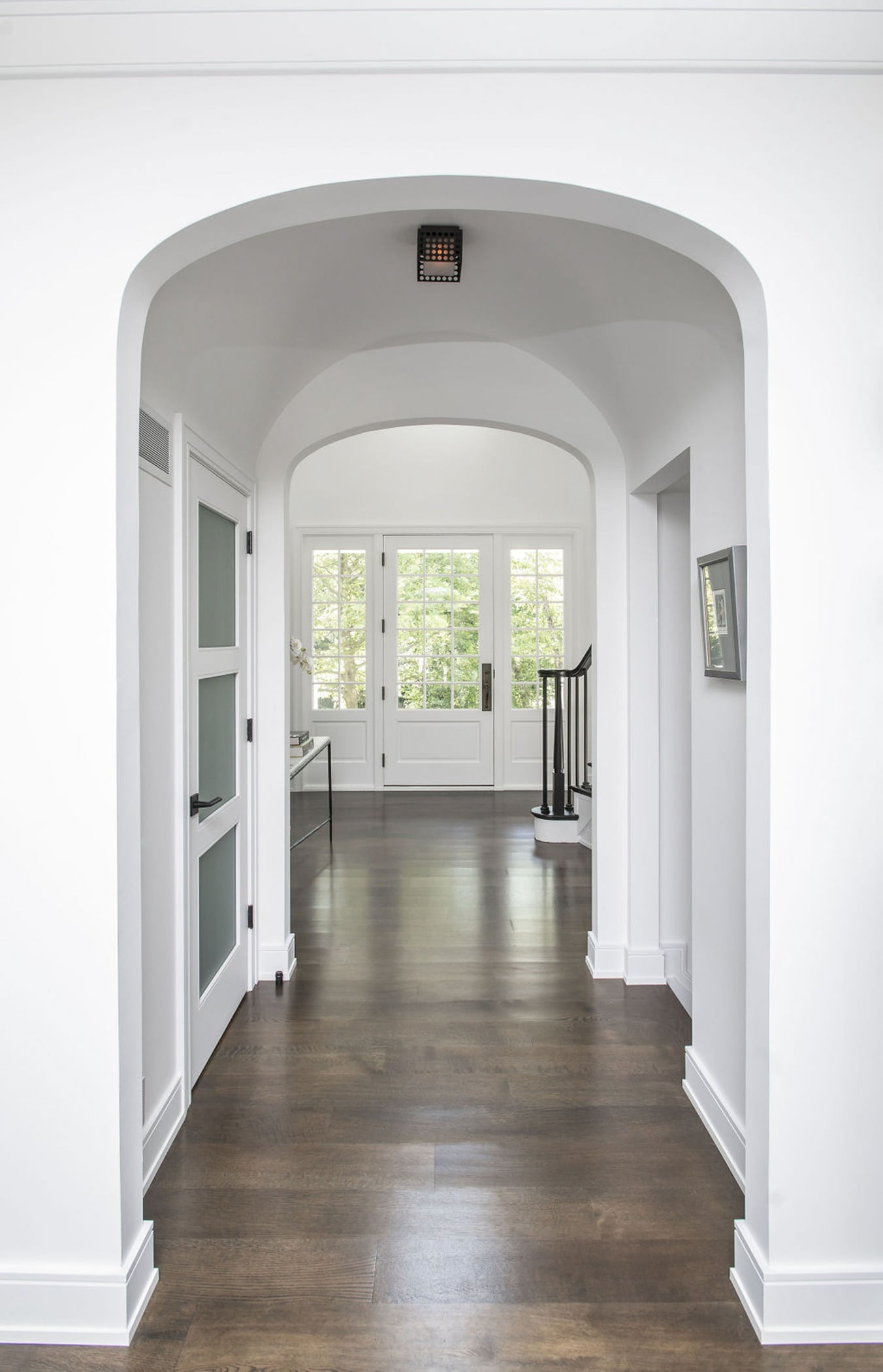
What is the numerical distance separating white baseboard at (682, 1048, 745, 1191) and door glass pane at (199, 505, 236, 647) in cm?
195

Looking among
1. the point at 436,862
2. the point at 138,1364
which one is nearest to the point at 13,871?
the point at 138,1364

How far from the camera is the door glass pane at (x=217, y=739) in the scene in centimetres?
259

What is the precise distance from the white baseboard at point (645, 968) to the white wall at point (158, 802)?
1.77m

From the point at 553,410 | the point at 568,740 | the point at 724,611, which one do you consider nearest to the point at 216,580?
the point at 553,410

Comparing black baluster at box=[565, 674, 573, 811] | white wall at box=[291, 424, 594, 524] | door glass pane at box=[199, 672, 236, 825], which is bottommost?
black baluster at box=[565, 674, 573, 811]

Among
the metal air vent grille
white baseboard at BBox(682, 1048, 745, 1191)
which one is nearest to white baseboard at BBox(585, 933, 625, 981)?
white baseboard at BBox(682, 1048, 745, 1191)

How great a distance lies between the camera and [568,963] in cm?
346

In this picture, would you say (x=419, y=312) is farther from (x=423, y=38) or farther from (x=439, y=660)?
(x=439, y=660)

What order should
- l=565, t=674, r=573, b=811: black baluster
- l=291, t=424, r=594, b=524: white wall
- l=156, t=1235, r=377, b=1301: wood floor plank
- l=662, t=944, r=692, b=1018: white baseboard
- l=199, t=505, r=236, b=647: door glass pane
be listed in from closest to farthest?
l=156, t=1235, r=377, b=1301: wood floor plank < l=199, t=505, r=236, b=647: door glass pane < l=662, t=944, r=692, b=1018: white baseboard < l=565, t=674, r=573, b=811: black baluster < l=291, t=424, r=594, b=524: white wall

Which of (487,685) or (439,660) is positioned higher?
(439,660)

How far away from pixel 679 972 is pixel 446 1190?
1.51m

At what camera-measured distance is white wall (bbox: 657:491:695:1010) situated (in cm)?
320

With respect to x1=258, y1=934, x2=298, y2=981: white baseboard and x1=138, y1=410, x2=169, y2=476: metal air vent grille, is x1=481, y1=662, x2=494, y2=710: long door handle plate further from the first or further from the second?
x1=138, y1=410, x2=169, y2=476: metal air vent grille

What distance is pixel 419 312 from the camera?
2.89 metres
